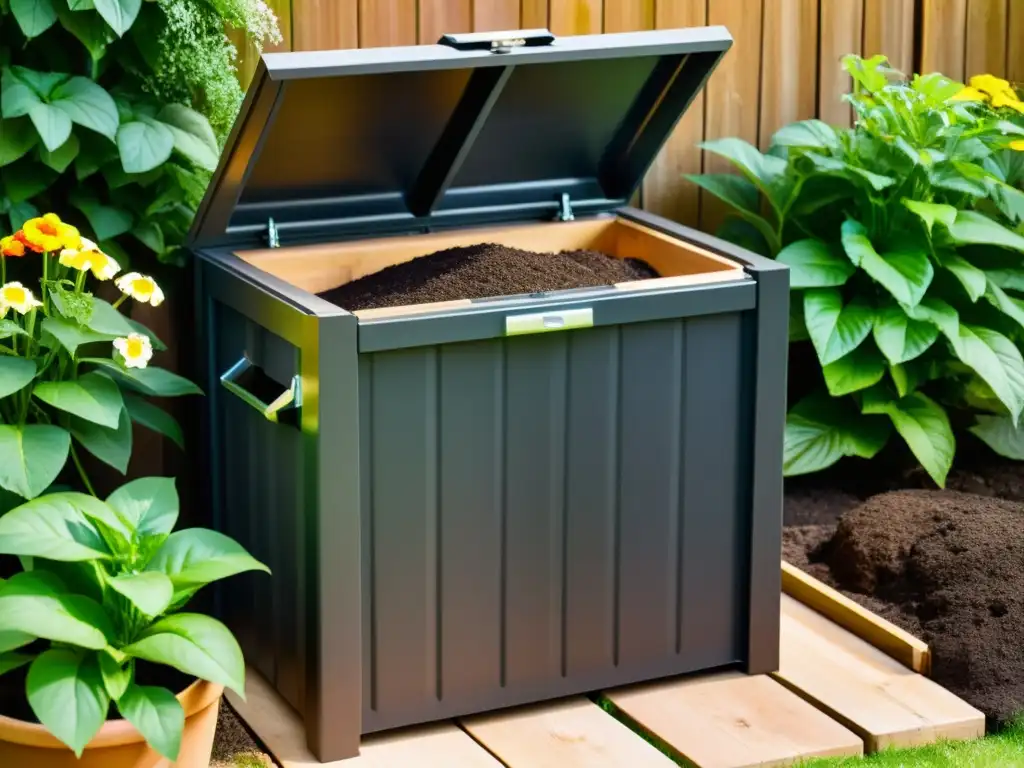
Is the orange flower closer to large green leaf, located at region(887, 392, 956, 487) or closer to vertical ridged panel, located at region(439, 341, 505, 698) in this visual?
vertical ridged panel, located at region(439, 341, 505, 698)

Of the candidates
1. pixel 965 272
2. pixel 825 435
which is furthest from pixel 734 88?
pixel 825 435

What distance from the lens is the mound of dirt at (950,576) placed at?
3.23 meters

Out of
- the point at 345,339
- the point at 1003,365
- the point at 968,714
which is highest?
the point at 345,339

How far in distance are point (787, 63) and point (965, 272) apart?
2.37 ft

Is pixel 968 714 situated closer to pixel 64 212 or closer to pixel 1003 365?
pixel 1003 365

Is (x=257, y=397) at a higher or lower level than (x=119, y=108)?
lower

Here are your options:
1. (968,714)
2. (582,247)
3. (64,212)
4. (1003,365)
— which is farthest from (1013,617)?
(64,212)

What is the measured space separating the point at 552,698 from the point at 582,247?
99 centimetres

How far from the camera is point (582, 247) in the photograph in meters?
3.62

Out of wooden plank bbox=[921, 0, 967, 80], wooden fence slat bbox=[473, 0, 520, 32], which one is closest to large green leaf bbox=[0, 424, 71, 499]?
wooden fence slat bbox=[473, 0, 520, 32]

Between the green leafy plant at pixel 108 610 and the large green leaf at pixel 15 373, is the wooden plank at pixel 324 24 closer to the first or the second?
the large green leaf at pixel 15 373

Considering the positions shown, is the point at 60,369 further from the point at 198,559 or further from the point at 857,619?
the point at 857,619

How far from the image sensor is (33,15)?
3.02 m

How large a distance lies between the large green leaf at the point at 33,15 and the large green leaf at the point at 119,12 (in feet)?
0.30
